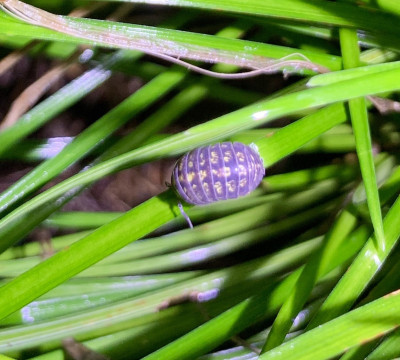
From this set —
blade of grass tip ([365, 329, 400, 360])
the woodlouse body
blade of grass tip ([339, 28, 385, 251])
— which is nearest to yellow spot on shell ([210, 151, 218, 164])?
the woodlouse body

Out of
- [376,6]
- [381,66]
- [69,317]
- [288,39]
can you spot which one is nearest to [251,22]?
[288,39]

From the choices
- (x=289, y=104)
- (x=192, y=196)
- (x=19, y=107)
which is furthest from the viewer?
(x=19, y=107)

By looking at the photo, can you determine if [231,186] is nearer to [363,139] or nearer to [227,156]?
[227,156]

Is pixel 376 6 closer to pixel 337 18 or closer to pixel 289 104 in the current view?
pixel 337 18

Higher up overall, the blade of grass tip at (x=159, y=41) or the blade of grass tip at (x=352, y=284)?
the blade of grass tip at (x=159, y=41)

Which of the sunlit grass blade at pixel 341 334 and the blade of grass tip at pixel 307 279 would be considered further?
the blade of grass tip at pixel 307 279

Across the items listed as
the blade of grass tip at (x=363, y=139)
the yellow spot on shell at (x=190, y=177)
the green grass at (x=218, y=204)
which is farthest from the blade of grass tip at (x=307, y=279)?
the yellow spot on shell at (x=190, y=177)

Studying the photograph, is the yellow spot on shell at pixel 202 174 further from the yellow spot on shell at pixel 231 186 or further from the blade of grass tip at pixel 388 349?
the blade of grass tip at pixel 388 349

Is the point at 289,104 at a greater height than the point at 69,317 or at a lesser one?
greater
